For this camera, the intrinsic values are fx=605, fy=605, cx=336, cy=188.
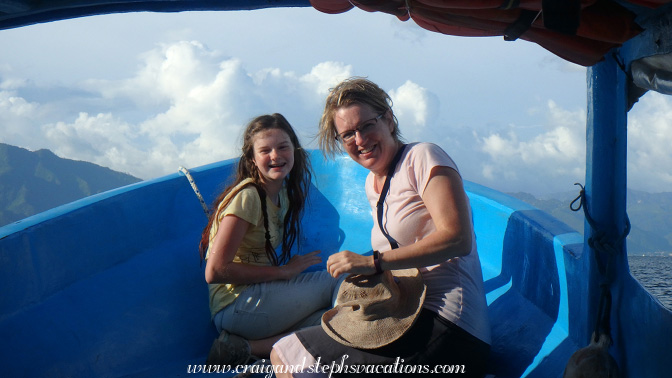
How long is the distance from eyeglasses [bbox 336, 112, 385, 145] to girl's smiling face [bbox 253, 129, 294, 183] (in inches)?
25.5

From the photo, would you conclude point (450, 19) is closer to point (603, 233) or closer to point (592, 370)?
point (603, 233)

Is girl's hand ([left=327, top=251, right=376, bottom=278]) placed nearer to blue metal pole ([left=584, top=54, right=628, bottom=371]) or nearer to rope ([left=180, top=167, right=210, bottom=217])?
blue metal pole ([left=584, top=54, right=628, bottom=371])

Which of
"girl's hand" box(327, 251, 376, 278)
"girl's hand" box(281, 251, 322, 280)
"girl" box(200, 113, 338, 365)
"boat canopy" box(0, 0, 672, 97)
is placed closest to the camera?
"boat canopy" box(0, 0, 672, 97)

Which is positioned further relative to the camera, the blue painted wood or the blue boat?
the blue painted wood

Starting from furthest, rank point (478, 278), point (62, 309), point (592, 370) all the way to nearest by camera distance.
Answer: point (62, 309) < point (478, 278) < point (592, 370)

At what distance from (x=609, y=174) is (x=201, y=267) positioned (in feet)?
6.77

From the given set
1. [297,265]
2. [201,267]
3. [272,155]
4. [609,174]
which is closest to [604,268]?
[609,174]

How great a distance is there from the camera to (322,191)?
12.9ft

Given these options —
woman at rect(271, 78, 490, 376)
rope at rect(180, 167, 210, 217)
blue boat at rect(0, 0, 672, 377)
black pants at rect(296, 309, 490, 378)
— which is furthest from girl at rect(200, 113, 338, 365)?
black pants at rect(296, 309, 490, 378)

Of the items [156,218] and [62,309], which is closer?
[62,309]

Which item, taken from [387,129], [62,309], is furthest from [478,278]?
[62,309]

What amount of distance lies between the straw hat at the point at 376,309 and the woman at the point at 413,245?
0.09 ft

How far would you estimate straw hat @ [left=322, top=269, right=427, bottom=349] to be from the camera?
1.72 meters

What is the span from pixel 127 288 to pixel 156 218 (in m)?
0.52
